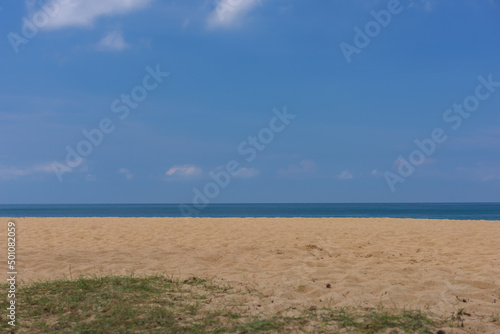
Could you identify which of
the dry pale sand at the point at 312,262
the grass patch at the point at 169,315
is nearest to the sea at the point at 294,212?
the dry pale sand at the point at 312,262

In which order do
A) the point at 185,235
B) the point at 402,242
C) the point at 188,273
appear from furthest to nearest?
the point at 185,235, the point at 402,242, the point at 188,273

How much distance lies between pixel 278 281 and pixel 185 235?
19.6 feet

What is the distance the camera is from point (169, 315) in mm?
4234

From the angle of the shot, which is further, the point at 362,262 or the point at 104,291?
the point at 362,262

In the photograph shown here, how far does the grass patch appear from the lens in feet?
12.9

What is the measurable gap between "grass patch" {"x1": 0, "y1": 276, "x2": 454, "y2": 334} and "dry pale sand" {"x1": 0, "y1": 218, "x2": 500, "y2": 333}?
1.21 ft

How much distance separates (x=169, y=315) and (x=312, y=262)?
359 centimetres

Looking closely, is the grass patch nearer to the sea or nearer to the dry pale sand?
the dry pale sand

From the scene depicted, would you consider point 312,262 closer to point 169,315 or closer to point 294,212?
point 169,315

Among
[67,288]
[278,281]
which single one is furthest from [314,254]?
[67,288]

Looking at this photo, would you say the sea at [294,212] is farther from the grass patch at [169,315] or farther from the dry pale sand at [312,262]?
the grass patch at [169,315]

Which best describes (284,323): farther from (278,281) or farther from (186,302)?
(278,281)

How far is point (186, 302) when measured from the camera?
4.75 meters

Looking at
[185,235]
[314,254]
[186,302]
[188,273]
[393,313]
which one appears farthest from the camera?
[185,235]
